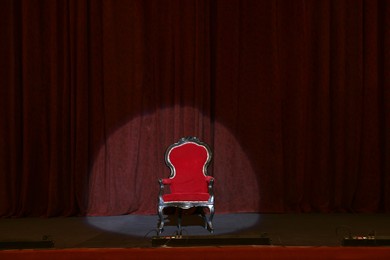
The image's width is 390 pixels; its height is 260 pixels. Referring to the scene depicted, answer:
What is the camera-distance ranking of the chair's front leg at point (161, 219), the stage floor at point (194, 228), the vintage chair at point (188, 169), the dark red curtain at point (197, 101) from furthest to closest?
the dark red curtain at point (197, 101) → the vintage chair at point (188, 169) → the chair's front leg at point (161, 219) → the stage floor at point (194, 228)

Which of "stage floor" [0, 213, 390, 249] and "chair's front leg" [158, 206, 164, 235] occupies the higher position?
"chair's front leg" [158, 206, 164, 235]

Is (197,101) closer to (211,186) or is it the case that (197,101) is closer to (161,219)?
(211,186)

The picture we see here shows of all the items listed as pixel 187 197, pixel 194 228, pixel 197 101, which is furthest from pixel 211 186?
pixel 197 101

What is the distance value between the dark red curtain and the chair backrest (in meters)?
0.67

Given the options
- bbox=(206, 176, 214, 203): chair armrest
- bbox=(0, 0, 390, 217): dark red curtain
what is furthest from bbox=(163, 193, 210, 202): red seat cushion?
bbox=(0, 0, 390, 217): dark red curtain

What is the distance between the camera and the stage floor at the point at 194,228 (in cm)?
421

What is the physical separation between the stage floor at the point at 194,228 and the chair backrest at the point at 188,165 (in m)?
0.41

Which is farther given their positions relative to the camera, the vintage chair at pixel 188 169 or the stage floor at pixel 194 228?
the vintage chair at pixel 188 169

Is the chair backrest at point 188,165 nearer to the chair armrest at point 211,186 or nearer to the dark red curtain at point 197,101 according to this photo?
the chair armrest at point 211,186

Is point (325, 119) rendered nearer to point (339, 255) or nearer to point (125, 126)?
point (125, 126)

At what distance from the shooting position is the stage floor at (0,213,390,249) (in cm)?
421

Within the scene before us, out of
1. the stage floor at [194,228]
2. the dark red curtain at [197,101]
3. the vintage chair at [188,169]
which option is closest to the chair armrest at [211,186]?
the vintage chair at [188,169]

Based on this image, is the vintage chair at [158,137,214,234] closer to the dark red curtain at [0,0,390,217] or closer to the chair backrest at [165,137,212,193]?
the chair backrest at [165,137,212,193]

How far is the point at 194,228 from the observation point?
470cm
